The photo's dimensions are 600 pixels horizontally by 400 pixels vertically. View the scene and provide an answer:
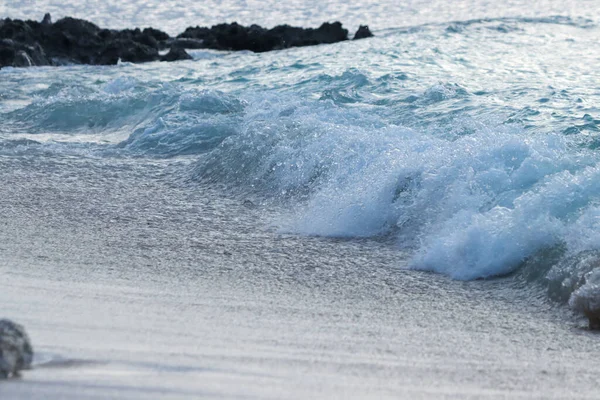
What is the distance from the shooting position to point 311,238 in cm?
554

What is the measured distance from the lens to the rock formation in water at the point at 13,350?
8.26ft

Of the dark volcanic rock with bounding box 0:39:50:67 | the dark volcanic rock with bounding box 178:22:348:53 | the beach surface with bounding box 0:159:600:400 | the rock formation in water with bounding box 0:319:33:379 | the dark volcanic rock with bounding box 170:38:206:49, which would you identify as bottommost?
the beach surface with bounding box 0:159:600:400

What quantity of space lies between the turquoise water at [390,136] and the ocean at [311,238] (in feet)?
0.07

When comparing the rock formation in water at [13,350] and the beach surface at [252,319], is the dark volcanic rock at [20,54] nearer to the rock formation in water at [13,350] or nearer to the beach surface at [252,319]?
the beach surface at [252,319]

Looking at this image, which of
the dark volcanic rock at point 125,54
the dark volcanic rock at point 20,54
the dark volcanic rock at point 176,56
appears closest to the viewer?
the dark volcanic rock at point 20,54

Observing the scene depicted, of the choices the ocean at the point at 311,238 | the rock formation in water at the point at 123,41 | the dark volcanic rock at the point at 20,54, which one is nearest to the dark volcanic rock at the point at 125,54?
the rock formation in water at the point at 123,41

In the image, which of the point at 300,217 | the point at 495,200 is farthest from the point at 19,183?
the point at 495,200

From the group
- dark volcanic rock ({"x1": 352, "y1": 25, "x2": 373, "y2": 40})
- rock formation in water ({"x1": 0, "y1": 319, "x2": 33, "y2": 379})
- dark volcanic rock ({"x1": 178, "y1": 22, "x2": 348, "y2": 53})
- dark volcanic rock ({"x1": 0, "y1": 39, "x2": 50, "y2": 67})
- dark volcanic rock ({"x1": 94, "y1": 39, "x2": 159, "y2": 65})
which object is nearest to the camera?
rock formation in water ({"x1": 0, "y1": 319, "x2": 33, "y2": 379})

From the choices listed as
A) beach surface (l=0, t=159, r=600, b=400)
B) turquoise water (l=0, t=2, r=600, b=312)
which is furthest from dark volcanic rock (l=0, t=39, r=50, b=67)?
beach surface (l=0, t=159, r=600, b=400)

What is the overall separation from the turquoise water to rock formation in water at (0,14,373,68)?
1.66 m

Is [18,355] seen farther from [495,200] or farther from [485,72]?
[485,72]

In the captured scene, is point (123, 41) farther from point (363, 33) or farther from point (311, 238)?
point (311, 238)

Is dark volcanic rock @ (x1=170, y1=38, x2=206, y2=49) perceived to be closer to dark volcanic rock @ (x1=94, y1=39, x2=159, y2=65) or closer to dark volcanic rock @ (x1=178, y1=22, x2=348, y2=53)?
dark volcanic rock @ (x1=178, y1=22, x2=348, y2=53)

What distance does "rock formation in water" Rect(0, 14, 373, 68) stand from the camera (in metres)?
19.2
